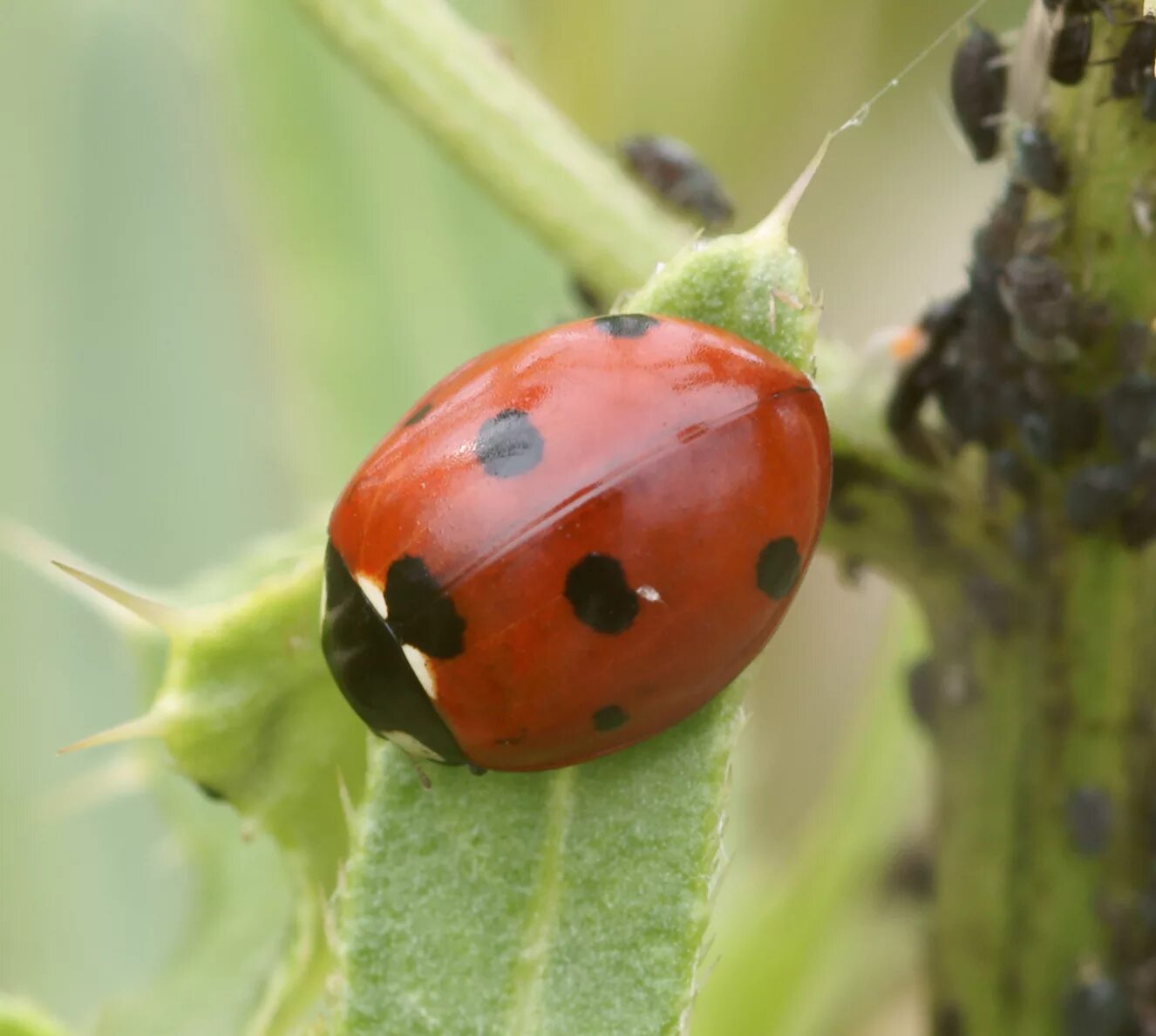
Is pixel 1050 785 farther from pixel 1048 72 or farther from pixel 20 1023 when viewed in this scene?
pixel 20 1023

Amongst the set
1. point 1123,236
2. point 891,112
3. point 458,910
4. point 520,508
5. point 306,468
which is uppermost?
point 1123,236

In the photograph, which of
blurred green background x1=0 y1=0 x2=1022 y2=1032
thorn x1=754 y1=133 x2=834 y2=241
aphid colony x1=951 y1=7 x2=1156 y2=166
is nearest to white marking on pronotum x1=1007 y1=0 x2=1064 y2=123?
aphid colony x1=951 y1=7 x2=1156 y2=166

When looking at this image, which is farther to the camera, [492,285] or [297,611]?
[492,285]

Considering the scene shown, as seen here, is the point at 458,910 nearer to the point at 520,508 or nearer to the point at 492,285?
the point at 520,508

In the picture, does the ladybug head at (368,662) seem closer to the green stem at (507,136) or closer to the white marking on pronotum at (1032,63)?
the green stem at (507,136)

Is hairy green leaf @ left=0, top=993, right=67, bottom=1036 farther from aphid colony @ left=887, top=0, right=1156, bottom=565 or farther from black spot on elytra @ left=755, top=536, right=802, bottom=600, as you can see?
aphid colony @ left=887, top=0, right=1156, bottom=565

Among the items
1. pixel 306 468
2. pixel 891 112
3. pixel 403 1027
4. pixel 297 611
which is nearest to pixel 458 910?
pixel 403 1027
